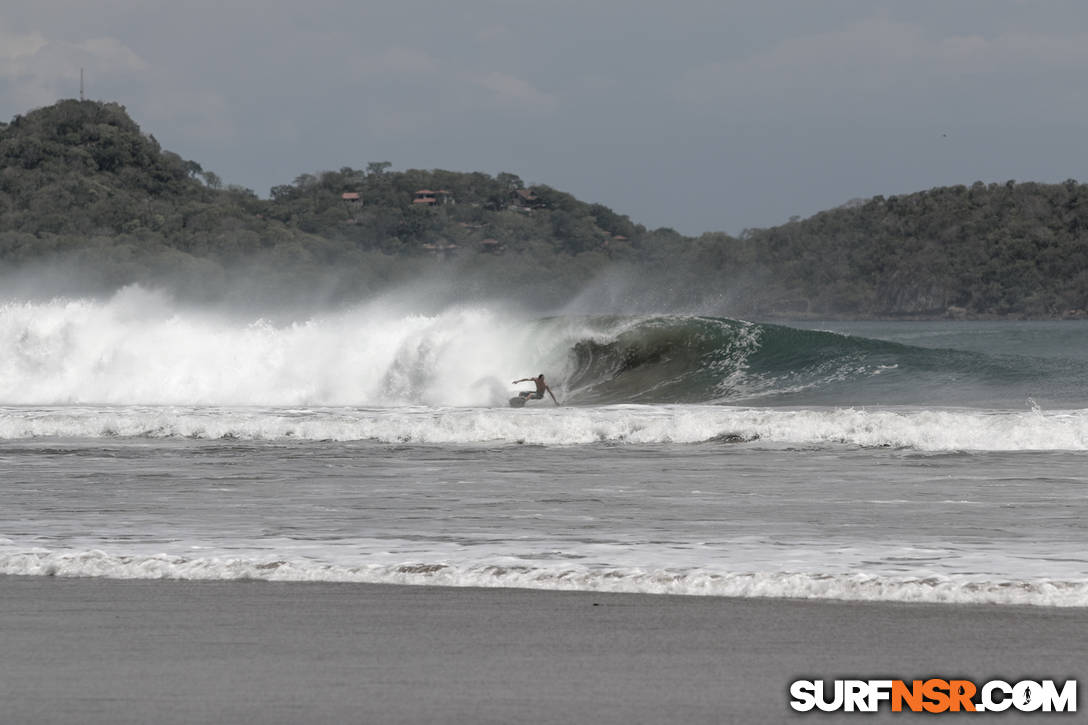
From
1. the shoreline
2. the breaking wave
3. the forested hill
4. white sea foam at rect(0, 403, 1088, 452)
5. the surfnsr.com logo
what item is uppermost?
the forested hill

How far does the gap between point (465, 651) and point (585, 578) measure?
177cm

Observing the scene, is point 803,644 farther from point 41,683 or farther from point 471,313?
point 471,313

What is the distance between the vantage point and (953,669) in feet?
18.4

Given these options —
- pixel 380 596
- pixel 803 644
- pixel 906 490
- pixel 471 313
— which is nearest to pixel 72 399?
pixel 471 313

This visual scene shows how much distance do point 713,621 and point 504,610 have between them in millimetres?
1104

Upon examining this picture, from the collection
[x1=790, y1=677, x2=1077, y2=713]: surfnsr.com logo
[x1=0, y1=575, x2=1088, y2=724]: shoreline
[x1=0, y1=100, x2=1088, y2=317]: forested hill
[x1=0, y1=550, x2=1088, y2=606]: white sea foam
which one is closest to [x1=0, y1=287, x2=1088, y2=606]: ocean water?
[x1=0, y1=550, x2=1088, y2=606]: white sea foam

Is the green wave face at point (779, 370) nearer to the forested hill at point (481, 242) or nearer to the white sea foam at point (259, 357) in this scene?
the white sea foam at point (259, 357)

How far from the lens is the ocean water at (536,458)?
26.8 ft

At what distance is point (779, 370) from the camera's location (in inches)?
1184

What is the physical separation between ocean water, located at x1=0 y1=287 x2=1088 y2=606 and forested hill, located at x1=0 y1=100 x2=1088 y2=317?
92.2 m

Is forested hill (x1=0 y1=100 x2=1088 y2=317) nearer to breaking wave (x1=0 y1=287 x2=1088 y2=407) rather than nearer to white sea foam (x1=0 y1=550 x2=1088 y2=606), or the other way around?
breaking wave (x1=0 y1=287 x2=1088 y2=407)

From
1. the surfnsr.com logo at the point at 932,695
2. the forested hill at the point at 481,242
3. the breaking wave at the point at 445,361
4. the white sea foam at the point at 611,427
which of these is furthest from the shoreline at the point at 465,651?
the forested hill at the point at 481,242

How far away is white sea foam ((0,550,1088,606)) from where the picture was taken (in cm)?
706

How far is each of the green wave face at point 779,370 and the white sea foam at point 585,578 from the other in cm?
1869
